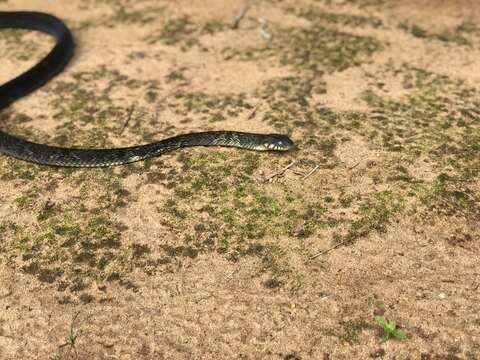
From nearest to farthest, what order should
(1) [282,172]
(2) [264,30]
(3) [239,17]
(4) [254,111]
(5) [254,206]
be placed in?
(5) [254,206], (1) [282,172], (4) [254,111], (2) [264,30], (3) [239,17]

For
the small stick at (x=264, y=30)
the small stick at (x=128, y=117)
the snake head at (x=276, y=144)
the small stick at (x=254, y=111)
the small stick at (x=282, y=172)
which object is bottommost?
the small stick at (x=128, y=117)

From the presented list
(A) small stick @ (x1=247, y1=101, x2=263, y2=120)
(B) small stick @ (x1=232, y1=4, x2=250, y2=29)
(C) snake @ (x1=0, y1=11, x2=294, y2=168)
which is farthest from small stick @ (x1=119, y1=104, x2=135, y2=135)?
(B) small stick @ (x1=232, y1=4, x2=250, y2=29)

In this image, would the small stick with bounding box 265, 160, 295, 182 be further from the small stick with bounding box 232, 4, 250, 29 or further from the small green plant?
the small stick with bounding box 232, 4, 250, 29

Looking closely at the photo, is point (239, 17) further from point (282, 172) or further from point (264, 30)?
point (282, 172)

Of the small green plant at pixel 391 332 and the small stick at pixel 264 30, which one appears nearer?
the small green plant at pixel 391 332

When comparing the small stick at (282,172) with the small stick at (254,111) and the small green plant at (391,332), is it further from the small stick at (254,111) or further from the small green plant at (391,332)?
the small green plant at (391,332)

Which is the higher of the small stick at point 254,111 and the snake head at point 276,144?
the snake head at point 276,144

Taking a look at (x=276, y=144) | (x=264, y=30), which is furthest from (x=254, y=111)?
(x=264, y=30)

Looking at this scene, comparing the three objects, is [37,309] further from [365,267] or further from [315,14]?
[315,14]

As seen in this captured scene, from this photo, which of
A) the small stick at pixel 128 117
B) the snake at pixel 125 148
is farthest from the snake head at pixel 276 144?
the small stick at pixel 128 117
